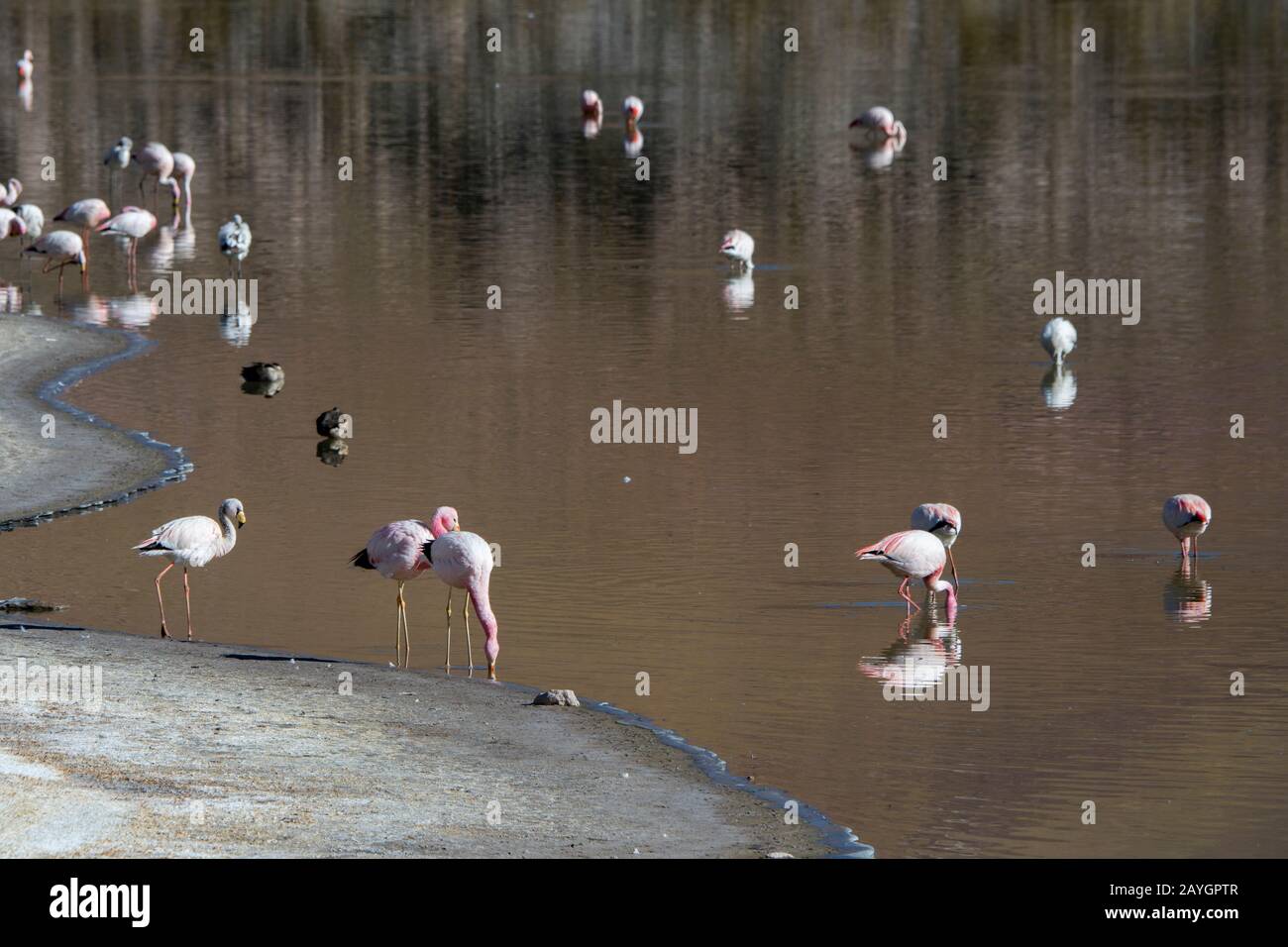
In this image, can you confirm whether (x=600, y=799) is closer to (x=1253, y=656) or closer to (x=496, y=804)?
(x=496, y=804)

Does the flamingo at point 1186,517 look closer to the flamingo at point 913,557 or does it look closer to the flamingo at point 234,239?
the flamingo at point 913,557

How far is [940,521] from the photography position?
52.5 ft

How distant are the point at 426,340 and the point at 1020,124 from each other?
2605 cm

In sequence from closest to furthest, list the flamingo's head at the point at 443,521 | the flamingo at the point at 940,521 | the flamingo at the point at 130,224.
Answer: the flamingo's head at the point at 443,521 → the flamingo at the point at 940,521 → the flamingo at the point at 130,224

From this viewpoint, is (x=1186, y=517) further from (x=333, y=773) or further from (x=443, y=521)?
(x=333, y=773)

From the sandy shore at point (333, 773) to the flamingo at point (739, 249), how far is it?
17.7 metres

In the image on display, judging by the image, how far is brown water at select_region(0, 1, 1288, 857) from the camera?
13250mm

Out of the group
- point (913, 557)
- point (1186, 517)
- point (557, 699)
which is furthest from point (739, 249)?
point (557, 699)

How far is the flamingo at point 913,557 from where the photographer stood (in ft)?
50.7

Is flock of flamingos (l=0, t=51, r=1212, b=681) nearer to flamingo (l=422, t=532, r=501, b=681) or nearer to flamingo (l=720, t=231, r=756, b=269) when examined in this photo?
flamingo (l=422, t=532, r=501, b=681)

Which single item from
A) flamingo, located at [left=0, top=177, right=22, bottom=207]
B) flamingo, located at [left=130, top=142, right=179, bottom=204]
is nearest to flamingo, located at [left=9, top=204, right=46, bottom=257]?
flamingo, located at [left=0, top=177, right=22, bottom=207]


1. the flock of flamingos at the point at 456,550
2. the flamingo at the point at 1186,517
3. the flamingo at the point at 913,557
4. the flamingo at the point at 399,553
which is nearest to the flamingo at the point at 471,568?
the flock of flamingos at the point at 456,550

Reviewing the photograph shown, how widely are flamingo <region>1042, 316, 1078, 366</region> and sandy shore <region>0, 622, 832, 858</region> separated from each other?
12386mm

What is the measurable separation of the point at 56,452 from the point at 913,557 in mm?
8666
